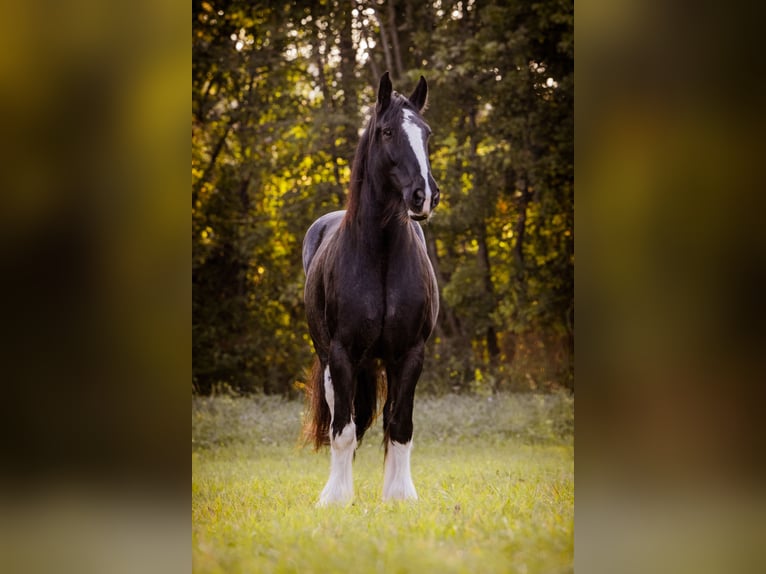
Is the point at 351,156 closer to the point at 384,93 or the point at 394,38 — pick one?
the point at 394,38

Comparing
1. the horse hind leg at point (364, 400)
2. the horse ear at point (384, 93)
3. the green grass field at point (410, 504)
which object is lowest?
the green grass field at point (410, 504)

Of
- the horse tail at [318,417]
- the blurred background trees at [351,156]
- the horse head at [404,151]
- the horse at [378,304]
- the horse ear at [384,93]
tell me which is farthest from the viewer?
the blurred background trees at [351,156]

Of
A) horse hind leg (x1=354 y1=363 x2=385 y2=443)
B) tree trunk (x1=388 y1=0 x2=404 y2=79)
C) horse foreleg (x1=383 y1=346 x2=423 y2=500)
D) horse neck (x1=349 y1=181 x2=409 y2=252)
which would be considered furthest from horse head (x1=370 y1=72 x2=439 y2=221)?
tree trunk (x1=388 y1=0 x2=404 y2=79)

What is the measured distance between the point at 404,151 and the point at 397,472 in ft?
6.22

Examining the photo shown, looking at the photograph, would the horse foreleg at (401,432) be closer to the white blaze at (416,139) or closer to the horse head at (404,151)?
the horse head at (404,151)

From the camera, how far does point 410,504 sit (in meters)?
4.41

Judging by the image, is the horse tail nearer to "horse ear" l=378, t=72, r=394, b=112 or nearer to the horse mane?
the horse mane

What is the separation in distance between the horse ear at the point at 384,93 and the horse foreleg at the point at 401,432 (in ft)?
4.85

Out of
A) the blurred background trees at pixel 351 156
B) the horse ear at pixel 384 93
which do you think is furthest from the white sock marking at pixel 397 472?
the blurred background trees at pixel 351 156

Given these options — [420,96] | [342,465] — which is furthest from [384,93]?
[342,465]

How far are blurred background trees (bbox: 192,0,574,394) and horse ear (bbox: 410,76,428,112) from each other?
689 cm

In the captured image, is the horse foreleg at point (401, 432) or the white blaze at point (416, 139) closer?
the white blaze at point (416, 139)

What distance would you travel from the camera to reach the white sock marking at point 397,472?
4727 millimetres
